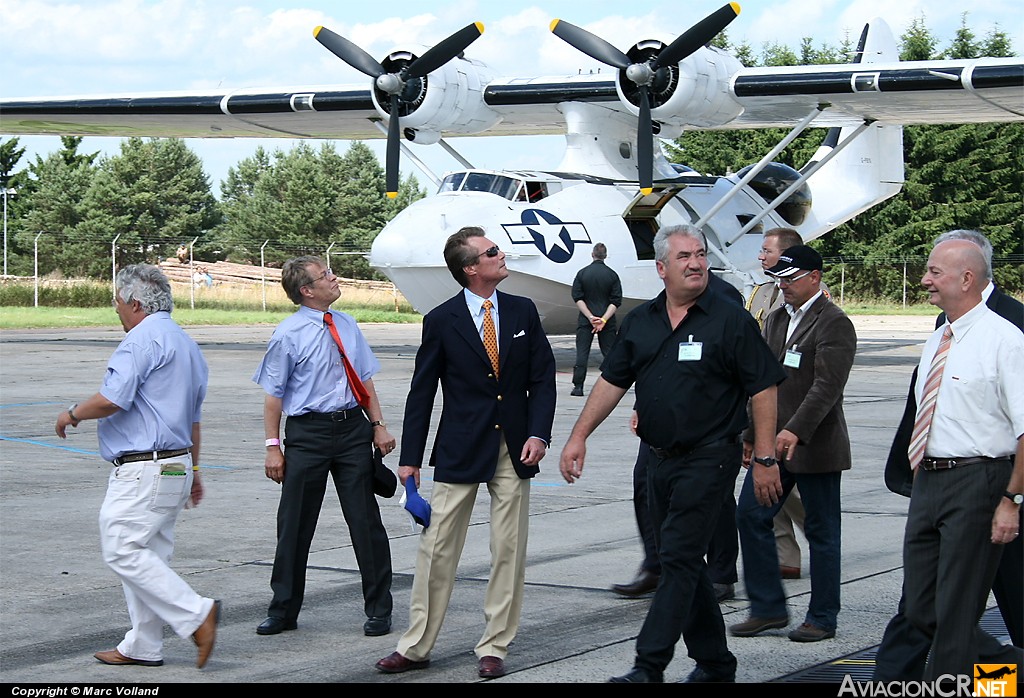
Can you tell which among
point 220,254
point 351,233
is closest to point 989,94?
point 351,233

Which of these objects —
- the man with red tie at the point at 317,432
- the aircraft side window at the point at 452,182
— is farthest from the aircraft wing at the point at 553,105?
the man with red tie at the point at 317,432

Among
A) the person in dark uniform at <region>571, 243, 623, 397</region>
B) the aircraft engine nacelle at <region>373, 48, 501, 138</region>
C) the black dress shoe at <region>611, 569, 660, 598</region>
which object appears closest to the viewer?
the black dress shoe at <region>611, 569, 660, 598</region>

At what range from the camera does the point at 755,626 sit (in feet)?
18.3

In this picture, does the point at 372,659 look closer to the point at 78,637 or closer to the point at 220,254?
the point at 78,637

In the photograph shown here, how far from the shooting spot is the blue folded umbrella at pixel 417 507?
5125mm

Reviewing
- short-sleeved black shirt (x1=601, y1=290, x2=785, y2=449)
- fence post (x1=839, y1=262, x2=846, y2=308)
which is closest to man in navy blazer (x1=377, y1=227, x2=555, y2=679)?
short-sleeved black shirt (x1=601, y1=290, x2=785, y2=449)

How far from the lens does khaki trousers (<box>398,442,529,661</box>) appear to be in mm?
5043

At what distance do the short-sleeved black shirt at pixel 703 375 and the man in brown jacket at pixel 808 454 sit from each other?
721 mm

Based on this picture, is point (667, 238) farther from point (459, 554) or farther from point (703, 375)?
point (459, 554)

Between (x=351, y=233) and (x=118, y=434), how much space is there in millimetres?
61793

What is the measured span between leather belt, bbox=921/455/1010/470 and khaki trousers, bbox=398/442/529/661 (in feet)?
5.33

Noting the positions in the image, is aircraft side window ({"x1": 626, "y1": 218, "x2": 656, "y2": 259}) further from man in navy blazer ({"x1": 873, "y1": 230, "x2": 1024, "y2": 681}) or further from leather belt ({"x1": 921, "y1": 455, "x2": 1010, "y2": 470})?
leather belt ({"x1": 921, "y1": 455, "x2": 1010, "y2": 470})

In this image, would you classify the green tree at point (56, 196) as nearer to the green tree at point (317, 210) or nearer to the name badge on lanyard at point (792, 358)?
the green tree at point (317, 210)

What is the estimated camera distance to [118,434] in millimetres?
5156
